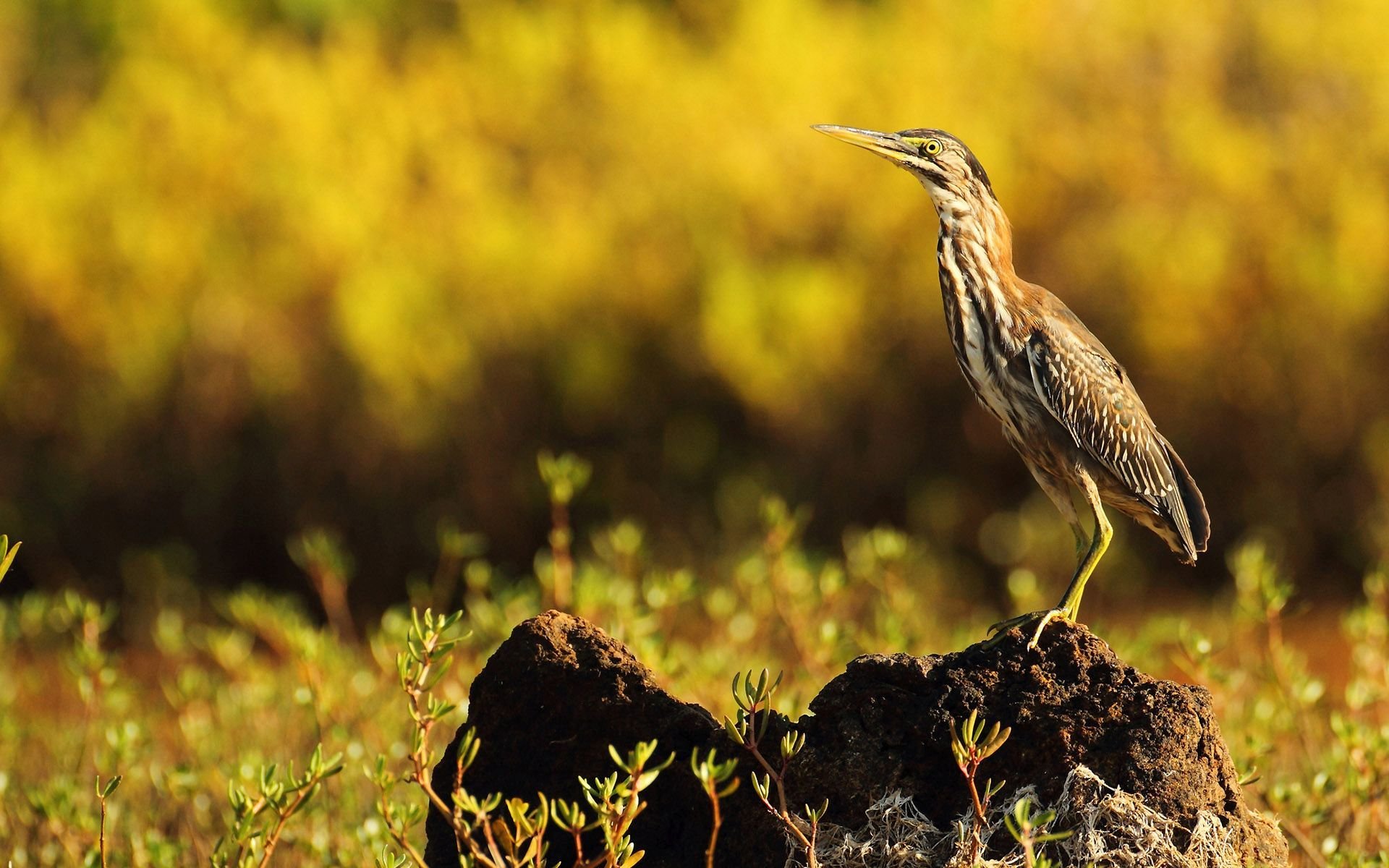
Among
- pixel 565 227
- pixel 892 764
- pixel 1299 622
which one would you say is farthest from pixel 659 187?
pixel 892 764

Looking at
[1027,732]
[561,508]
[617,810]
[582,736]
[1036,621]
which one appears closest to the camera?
[617,810]

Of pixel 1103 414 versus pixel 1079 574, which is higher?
pixel 1103 414

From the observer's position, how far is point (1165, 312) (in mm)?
7742

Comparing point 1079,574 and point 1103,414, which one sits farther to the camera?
point 1103,414

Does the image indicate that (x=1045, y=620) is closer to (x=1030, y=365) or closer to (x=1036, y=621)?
(x=1036, y=621)

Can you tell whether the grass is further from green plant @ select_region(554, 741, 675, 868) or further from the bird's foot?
the bird's foot

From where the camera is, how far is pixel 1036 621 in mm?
3328

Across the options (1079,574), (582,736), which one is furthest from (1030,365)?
(582,736)

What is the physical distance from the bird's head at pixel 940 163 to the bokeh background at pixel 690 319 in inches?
148

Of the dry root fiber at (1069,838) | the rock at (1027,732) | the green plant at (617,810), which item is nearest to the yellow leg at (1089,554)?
the rock at (1027,732)

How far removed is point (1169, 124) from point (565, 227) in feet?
10.6

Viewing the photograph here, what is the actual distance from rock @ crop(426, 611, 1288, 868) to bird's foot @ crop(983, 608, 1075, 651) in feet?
0.08

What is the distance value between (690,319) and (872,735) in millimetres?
5218

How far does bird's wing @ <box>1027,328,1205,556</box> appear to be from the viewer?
3.83 metres
